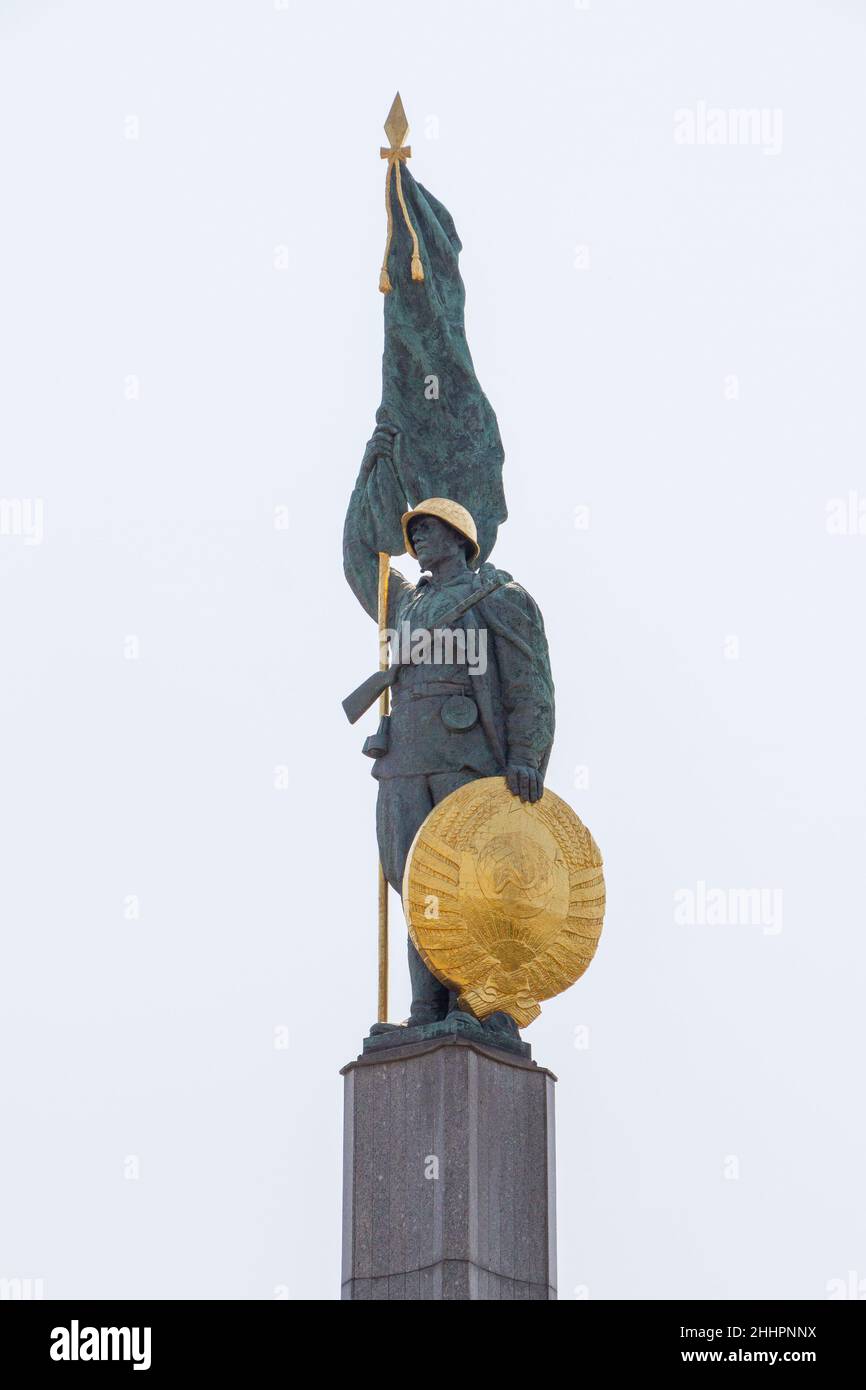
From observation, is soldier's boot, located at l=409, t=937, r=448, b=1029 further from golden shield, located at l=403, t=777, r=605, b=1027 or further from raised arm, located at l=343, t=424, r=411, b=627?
raised arm, located at l=343, t=424, r=411, b=627

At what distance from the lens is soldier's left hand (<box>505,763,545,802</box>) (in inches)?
798

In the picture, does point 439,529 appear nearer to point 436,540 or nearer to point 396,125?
point 436,540

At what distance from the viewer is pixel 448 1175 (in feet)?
61.9

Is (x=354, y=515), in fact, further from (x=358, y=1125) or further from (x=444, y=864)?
(x=358, y=1125)

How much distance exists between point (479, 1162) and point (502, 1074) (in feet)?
2.37

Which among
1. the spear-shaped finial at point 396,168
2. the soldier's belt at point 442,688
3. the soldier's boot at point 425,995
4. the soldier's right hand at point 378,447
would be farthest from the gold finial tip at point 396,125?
the soldier's boot at point 425,995

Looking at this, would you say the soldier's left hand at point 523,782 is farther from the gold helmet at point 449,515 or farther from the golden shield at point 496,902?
the gold helmet at point 449,515

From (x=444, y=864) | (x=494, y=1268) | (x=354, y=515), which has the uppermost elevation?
(x=354, y=515)

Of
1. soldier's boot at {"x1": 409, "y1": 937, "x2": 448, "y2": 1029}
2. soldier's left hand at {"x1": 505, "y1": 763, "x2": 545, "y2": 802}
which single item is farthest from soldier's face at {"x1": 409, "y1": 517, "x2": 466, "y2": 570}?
soldier's boot at {"x1": 409, "y1": 937, "x2": 448, "y2": 1029}

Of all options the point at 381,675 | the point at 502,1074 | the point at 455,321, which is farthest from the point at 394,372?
the point at 502,1074

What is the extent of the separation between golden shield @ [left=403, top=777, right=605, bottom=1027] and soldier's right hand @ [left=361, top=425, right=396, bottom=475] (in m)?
2.79

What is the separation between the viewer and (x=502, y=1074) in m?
19.5

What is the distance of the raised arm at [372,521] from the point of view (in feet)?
70.6

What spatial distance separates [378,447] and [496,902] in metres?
3.77
